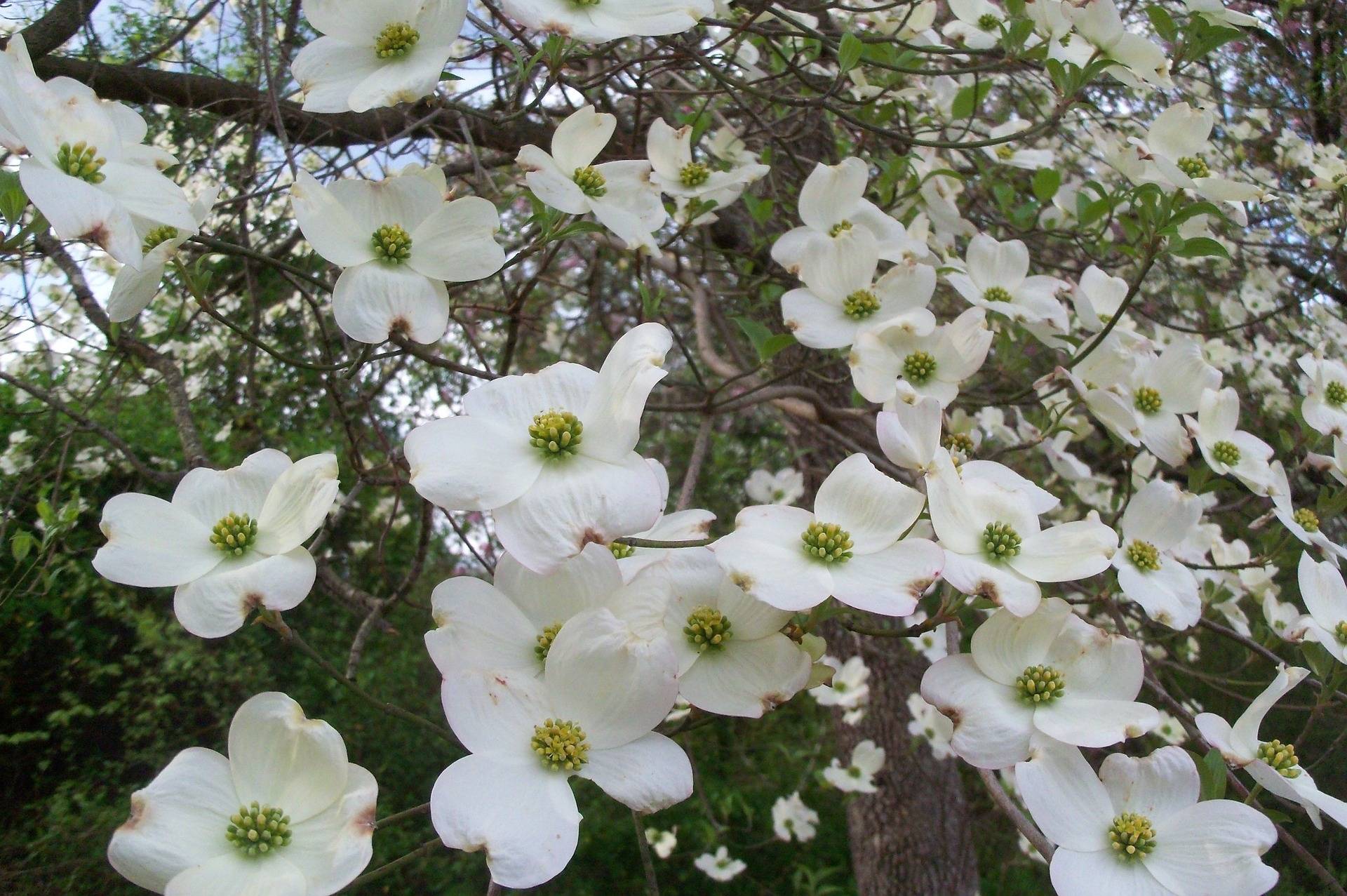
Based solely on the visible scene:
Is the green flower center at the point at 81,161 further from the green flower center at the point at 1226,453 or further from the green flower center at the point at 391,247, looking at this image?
the green flower center at the point at 1226,453

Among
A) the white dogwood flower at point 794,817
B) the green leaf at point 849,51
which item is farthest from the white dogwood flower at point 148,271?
the white dogwood flower at point 794,817

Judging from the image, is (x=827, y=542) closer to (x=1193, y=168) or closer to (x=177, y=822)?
(x=177, y=822)

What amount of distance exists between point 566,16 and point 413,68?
0.12 meters

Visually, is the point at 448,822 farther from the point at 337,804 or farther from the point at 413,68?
the point at 413,68

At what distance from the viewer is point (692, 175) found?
1104 millimetres

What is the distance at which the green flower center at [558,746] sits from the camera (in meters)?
0.53

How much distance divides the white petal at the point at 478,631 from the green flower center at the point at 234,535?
13cm

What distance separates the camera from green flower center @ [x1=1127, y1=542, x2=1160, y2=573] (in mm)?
799

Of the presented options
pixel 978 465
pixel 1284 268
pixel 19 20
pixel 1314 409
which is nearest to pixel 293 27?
pixel 19 20

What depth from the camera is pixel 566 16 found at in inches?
24.5

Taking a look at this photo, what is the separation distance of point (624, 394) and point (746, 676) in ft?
0.66

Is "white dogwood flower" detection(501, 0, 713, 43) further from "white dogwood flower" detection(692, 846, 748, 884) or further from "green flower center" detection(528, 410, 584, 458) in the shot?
"white dogwood flower" detection(692, 846, 748, 884)

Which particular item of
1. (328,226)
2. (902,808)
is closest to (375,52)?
(328,226)

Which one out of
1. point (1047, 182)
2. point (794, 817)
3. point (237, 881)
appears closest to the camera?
point (237, 881)
